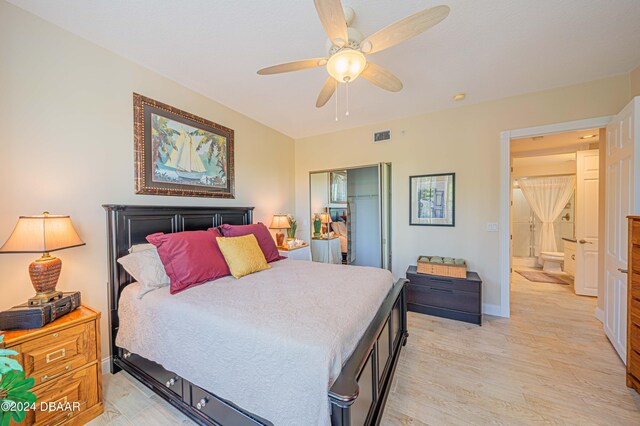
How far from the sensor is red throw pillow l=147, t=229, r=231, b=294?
194 centimetres

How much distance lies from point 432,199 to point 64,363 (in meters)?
4.02

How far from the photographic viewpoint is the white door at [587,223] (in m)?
3.71

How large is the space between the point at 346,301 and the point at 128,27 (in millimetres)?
2689

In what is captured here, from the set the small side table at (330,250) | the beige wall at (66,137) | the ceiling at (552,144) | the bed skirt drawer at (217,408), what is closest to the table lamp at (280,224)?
the small side table at (330,250)

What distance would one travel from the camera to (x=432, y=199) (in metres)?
3.53

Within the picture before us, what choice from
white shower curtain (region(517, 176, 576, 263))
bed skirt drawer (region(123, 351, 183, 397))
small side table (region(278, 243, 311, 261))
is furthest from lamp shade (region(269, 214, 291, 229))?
white shower curtain (region(517, 176, 576, 263))

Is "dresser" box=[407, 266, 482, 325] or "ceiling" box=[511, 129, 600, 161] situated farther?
"ceiling" box=[511, 129, 600, 161]

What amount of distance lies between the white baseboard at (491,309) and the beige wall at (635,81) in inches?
106

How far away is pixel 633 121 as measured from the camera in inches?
78.7

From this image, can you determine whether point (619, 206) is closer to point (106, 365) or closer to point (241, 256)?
point (241, 256)

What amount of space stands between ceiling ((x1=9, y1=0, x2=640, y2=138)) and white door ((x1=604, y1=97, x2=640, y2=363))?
0.68m

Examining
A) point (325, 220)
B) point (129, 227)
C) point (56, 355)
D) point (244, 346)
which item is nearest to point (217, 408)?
point (244, 346)

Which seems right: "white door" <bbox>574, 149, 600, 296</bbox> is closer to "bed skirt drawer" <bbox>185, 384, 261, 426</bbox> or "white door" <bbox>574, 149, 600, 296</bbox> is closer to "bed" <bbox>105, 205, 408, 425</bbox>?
"bed" <bbox>105, 205, 408, 425</bbox>

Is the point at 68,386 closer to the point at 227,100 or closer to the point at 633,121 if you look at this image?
the point at 227,100
